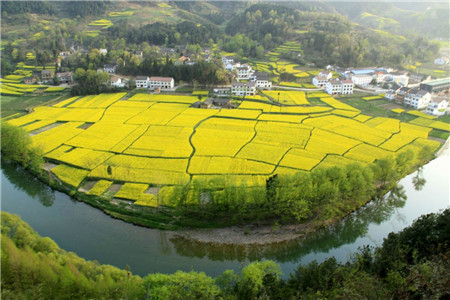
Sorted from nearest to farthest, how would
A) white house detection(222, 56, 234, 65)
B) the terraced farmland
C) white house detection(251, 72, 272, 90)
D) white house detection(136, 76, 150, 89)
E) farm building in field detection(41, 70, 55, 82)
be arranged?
1. the terraced farmland
2. white house detection(136, 76, 150, 89)
3. white house detection(251, 72, 272, 90)
4. farm building in field detection(41, 70, 55, 82)
5. white house detection(222, 56, 234, 65)

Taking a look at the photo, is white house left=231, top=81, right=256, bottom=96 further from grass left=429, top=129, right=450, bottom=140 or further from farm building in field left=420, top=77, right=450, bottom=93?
farm building in field left=420, top=77, right=450, bottom=93

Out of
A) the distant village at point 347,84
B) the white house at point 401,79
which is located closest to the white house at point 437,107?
the distant village at point 347,84

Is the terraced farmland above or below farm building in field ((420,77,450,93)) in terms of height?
below

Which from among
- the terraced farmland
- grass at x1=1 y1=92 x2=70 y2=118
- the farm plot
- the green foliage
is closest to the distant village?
the farm plot

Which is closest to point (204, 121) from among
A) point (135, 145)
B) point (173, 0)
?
point (135, 145)

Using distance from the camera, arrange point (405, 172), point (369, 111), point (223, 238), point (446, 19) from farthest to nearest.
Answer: point (446, 19)
point (369, 111)
point (405, 172)
point (223, 238)

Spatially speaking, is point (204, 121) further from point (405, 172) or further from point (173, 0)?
point (173, 0)

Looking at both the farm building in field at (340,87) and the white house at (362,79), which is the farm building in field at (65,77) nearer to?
the farm building in field at (340,87)

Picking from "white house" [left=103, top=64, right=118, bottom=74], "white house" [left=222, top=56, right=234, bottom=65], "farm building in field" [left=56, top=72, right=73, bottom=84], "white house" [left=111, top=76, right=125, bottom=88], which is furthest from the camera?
"white house" [left=222, top=56, right=234, bottom=65]
